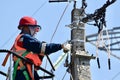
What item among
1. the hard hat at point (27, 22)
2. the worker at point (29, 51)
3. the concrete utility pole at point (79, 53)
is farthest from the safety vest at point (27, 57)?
the concrete utility pole at point (79, 53)

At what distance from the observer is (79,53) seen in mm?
18734

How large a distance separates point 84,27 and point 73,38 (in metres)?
0.77

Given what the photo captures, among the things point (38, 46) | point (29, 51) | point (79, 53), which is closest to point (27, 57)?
point (29, 51)

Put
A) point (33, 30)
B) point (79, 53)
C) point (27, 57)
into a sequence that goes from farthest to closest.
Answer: point (79, 53) < point (33, 30) < point (27, 57)

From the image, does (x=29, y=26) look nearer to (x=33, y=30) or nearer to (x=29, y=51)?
(x=33, y=30)

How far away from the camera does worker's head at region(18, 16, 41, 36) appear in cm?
973

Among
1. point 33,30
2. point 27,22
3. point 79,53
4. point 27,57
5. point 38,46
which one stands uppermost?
point 27,22

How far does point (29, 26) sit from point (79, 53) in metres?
9.07

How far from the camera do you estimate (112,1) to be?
18.3 m

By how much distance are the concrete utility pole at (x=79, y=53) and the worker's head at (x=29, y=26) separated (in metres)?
8.50

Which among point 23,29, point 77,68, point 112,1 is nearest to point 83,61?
point 77,68

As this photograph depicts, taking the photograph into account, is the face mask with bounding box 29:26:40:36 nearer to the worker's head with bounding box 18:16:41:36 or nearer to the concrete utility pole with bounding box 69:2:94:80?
the worker's head with bounding box 18:16:41:36

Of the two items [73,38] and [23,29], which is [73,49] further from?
[23,29]

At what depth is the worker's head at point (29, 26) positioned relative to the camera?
31.9 feet
